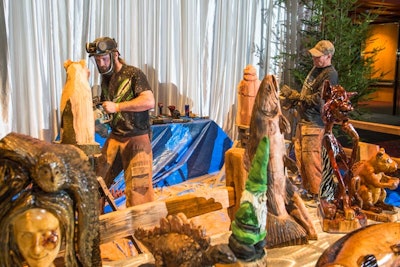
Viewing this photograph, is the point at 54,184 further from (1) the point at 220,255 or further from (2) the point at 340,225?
(2) the point at 340,225

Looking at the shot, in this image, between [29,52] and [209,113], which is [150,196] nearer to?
[29,52]

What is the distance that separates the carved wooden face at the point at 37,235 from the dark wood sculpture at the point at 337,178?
1.20 metres

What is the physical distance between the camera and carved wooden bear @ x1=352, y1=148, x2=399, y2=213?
73.0 inches

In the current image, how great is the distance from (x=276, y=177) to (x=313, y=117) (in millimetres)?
1523

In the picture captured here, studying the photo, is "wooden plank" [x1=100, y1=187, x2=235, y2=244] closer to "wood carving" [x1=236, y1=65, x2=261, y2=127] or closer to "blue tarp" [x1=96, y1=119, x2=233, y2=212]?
"wood carving" [x1=236, y1=65, x2=261, y2=127]

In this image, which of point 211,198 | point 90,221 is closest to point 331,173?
point 211,198

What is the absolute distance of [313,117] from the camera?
2971 mm

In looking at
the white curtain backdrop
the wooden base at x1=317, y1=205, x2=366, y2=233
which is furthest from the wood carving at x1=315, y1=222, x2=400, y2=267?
the white curtain backdrop

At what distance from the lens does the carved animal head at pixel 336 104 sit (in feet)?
5.80

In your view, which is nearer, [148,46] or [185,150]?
[185,150]

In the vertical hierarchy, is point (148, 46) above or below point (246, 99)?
above

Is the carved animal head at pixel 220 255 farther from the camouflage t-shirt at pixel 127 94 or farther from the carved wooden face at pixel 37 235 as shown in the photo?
the camouflage t-shirt at pixel 127 94

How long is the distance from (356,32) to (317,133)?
2411mm

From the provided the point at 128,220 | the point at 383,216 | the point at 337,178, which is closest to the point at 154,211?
the point at 128,220
